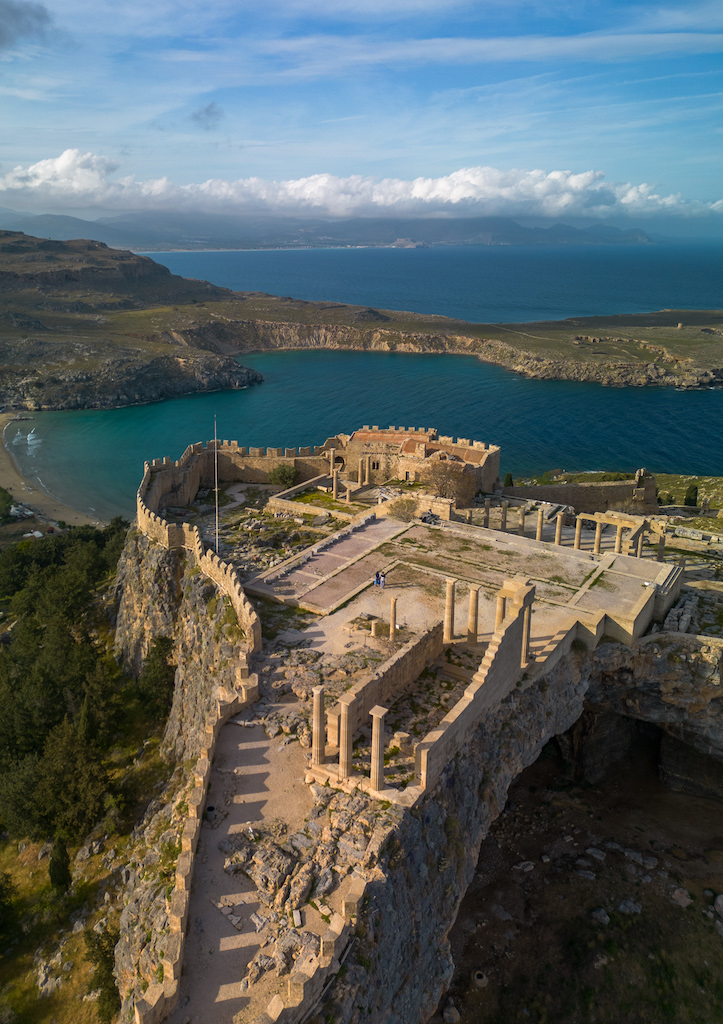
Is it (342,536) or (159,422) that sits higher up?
(342,536)

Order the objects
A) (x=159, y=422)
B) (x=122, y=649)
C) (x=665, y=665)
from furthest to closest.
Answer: (x=159, y=422) < (x=122, y=649) < (x=665, y=665)

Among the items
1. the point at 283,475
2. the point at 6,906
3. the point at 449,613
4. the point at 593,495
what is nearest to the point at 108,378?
the point at 283,475

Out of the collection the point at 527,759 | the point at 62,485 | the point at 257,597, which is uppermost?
the point at 257,597

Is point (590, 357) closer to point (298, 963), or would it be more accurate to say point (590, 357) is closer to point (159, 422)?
point (159, 422)

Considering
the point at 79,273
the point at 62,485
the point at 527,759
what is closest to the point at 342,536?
the point at 527,759

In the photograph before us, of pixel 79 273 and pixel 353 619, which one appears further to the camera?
pixel 79 273

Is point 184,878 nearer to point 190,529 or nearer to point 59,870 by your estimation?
point 59,870
